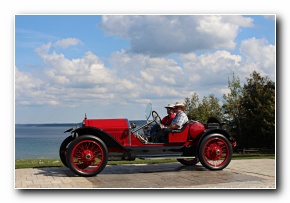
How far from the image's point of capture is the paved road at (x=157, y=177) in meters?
7.46

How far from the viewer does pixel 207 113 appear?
25547 mm

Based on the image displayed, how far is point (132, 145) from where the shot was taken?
8.65 m

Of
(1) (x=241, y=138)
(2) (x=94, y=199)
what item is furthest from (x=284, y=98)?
(1) (x=241, y=138)

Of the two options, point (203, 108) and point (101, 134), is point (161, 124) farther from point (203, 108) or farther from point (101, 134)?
point (203, 108)

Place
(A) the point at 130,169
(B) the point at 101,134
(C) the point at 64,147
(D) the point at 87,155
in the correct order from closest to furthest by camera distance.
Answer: (D) the point at 87,155, (B) the point at 101,134, (C) the point at 64,147, (A) the point at 130,169

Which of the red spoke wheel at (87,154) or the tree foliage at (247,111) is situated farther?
the tree foliage at (247,111)

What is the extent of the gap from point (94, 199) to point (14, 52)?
2.78 meters

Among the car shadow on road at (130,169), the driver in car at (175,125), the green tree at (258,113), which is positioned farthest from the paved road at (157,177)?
the green tree at (258,113)

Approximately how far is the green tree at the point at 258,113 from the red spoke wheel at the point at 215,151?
570 inches

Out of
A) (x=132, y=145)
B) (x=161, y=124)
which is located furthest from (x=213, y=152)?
(x=132, y=145)

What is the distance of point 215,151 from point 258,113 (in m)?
16.5

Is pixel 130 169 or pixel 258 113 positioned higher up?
pixel 258 113

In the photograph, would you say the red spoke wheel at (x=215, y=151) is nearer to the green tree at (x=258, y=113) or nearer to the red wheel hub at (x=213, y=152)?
the red wheel hub at (x=213, y=152)

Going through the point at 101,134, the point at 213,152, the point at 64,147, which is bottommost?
the point at 213,152
